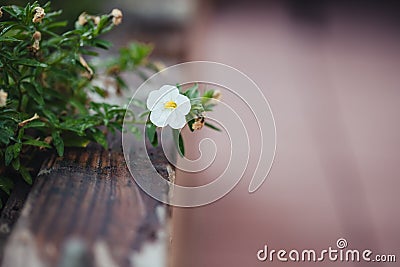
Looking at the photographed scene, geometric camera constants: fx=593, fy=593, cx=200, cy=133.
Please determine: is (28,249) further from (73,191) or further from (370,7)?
(370,7)

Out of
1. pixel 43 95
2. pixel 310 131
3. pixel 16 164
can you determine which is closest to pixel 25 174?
pixel 16 164

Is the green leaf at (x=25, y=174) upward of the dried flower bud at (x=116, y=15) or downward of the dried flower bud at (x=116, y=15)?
downward

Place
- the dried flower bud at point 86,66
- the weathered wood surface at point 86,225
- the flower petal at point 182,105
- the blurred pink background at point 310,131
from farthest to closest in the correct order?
the blurred pink background at point 310,131 < the dried flower bud at point 86,66 < the flower petal at point 182,105 < the weathered wood surface at point 86,225

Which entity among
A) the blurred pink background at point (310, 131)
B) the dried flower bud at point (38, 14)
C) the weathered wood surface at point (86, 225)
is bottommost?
the weathered wood surface at point (86, 225)

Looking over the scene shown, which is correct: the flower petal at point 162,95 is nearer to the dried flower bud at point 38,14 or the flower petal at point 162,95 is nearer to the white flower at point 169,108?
the white flower at point 169,108

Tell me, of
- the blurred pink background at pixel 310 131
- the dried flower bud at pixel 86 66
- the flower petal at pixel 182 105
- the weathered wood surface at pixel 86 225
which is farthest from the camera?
the blurred pink background at pixel 310 131

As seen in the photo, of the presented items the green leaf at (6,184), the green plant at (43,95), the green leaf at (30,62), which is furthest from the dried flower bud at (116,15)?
the green leaf at (6,184)

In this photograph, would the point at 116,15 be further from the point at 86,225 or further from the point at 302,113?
the point at 302,113

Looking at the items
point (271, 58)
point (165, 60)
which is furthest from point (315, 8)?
point (165, 60)
